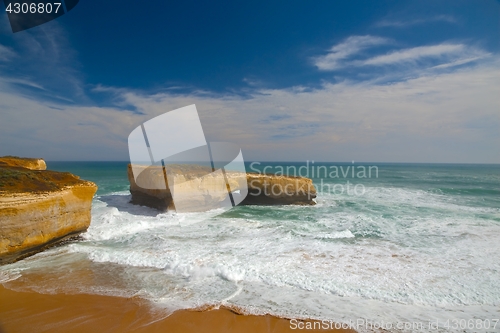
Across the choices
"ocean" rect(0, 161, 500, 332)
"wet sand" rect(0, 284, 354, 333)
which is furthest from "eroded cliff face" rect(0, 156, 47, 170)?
"wet sand" rect(0, 284, 354, 333)

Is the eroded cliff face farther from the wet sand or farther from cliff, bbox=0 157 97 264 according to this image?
the wet sand

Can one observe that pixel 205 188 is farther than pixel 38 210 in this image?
Yes

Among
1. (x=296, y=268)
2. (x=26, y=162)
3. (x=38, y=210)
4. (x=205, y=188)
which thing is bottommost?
(x=296, y=268)

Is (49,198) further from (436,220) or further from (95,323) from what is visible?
(436,220)

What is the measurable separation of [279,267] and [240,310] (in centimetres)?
192

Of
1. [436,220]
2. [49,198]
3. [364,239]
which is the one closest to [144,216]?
[49,198]

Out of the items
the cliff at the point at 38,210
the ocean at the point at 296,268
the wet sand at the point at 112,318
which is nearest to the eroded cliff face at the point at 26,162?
the cliff at the point at 38,210

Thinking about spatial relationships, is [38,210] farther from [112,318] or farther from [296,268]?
[296,268]

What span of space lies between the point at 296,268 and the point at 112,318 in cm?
394

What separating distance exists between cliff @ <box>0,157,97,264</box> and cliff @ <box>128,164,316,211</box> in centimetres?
439

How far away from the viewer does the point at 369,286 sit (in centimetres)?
520

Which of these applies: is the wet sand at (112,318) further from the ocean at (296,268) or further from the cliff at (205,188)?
the cliff at (205,188)

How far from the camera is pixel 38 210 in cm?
654

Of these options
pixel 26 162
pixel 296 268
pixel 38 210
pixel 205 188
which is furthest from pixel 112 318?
Result: pixel 26 162
